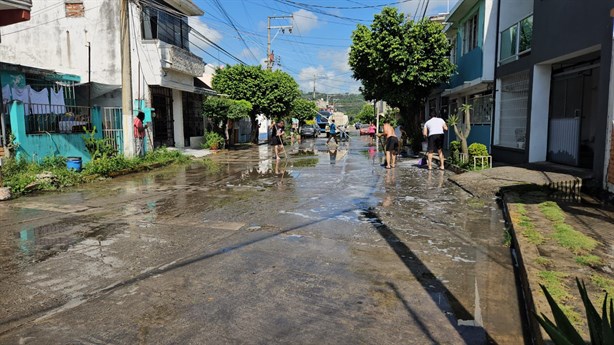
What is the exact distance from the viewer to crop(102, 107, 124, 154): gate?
1620 centimetres

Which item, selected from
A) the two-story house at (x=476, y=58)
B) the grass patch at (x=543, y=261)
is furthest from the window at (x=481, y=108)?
the grass patch at (x=543, y=261)

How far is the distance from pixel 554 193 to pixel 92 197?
9.64m

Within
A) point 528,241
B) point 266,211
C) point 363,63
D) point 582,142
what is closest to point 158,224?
point 266,211

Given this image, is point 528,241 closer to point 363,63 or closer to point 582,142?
point 582,142

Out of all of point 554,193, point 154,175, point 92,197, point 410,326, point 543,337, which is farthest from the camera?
point 154,175

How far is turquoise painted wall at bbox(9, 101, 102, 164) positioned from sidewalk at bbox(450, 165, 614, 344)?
11638mm

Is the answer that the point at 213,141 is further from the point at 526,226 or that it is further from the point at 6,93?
the point at 526,226

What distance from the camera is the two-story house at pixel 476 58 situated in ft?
54.1

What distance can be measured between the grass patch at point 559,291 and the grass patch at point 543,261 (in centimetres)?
26

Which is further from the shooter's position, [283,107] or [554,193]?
[283,107]

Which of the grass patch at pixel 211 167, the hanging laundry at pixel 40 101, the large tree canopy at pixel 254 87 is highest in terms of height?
the large tree canopy at pixel 254 87

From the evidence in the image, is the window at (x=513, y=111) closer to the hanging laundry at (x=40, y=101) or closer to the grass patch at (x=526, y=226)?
the grass patch at (x=526, y=226)

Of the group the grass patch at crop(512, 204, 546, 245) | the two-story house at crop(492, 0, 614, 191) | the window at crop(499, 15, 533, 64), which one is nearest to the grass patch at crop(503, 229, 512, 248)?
the grass patch at crop(512, 204, 546, 245)

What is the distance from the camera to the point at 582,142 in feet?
36.0
